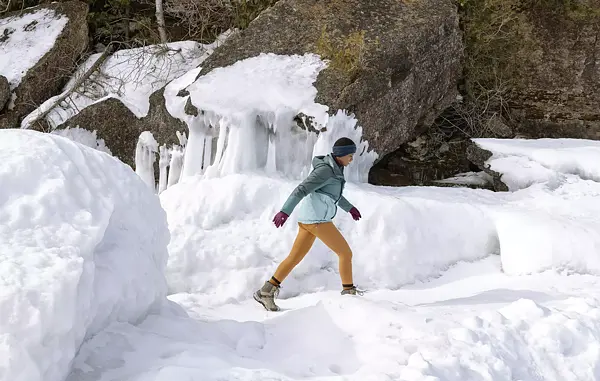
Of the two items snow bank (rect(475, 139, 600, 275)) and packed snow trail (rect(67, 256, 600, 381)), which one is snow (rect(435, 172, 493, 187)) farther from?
packed snow trail (rect(67, 256, 600, 381))

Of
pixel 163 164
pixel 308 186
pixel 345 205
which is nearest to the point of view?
pixel 308 186

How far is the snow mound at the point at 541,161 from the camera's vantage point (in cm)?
589

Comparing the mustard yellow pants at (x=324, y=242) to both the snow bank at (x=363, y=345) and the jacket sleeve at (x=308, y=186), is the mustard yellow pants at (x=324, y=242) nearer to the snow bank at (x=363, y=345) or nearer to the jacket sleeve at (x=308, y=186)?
the jacket sleeve at (x=308, y=186)

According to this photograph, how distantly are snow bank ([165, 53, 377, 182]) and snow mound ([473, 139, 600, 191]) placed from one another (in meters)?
1.72

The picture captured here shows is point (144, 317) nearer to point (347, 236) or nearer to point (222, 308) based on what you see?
point (222, 308)

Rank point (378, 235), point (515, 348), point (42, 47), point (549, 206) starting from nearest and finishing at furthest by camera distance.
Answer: point (515, 348), point (378, 235), point (549, 206), point (42, 47)

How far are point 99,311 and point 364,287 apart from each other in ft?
9.02

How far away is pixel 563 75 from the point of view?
25.6 ft

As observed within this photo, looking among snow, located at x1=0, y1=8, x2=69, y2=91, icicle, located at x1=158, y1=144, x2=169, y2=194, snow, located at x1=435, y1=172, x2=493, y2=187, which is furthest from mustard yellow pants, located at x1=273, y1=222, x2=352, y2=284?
snow, located at x1=0, y1=8, x2=69, y2=91

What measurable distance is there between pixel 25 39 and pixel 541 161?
851 cm

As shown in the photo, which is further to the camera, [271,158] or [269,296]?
[271,158]

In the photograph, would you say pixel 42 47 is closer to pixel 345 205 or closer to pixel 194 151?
pixel 194 151

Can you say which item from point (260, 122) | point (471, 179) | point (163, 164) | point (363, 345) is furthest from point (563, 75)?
point (363, 345)

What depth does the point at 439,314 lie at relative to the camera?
328 centimetres
